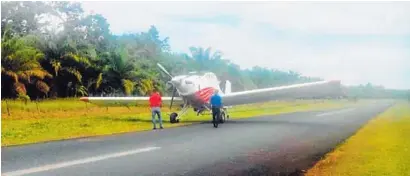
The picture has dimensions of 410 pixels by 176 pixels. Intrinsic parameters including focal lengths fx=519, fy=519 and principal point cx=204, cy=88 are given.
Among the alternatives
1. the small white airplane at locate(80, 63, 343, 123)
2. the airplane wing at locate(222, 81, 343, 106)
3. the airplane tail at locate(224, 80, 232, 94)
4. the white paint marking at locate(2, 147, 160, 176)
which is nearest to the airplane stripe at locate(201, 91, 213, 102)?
the small white airplane at locate(80, 63, 343, 123)

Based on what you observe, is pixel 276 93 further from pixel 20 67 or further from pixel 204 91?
pixel 20 67

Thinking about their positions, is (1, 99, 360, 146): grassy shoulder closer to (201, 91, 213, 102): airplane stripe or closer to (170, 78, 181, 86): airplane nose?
(170, 78, 181, 86): airplane nose

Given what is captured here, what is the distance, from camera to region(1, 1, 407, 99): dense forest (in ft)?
68.4

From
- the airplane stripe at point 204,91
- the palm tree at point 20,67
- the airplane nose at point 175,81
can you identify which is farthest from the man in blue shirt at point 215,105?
the palm tree at point 20,67

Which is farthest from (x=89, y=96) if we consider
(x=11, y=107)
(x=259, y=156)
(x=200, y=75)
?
(x=259, y=156)

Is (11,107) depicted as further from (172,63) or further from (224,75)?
(224,75)

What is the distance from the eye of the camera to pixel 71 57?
71.1 ft

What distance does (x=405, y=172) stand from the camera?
8.23 metres

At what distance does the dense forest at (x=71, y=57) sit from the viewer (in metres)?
20.8

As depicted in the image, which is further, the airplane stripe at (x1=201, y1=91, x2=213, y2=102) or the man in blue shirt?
the airplane stripe at (x1=201, y1=91, x2=213, y2=102)

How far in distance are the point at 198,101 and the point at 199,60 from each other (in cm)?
479

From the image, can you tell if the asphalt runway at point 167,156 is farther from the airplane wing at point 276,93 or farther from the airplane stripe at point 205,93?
the airplane stripe at point 205,93

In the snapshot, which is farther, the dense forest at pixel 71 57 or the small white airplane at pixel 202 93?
the small white airplane at pixel 202 93

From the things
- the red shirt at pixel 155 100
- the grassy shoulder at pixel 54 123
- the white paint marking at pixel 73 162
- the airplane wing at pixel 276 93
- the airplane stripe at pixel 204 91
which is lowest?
the white paint marking at pixel 73 162
